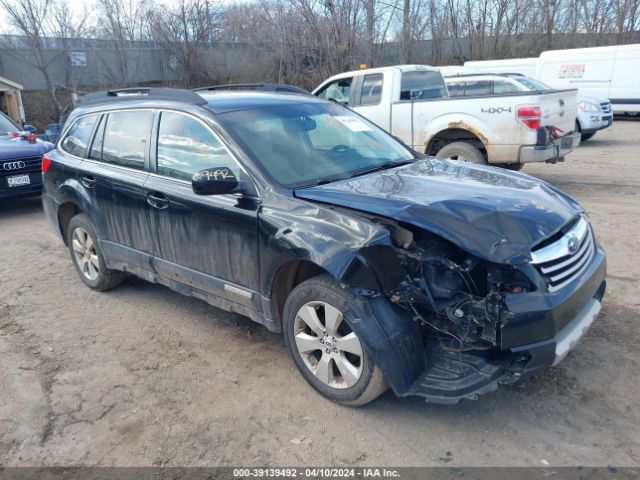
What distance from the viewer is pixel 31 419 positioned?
11.1ft

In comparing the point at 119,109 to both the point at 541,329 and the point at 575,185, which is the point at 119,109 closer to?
the point at 541,329

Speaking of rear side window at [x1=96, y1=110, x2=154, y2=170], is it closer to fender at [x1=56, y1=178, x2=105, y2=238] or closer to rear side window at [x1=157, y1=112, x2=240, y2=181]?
rear side window at [x1=157, y1=112, x2=240, y2=181]

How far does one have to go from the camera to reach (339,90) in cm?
1023

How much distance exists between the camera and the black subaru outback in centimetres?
→ 291

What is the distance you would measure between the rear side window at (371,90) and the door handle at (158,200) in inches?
238

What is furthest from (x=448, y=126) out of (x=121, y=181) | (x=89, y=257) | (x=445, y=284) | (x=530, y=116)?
(x=445, y=284)

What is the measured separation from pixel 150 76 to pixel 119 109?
26.8 metres

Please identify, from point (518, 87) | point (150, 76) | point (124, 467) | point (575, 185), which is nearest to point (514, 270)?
point (124, 467)

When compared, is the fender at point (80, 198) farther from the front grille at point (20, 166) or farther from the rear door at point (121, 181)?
the front grille at point (20, 166)

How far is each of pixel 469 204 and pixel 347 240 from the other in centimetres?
75

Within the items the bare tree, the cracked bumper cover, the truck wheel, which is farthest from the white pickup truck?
the bare tree

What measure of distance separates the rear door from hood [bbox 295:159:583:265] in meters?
1.65

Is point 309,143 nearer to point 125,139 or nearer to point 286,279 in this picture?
point 286,279

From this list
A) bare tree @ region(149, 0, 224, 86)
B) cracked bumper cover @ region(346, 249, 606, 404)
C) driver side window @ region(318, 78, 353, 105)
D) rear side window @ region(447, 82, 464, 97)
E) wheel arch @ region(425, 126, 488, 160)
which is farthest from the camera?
bare tree @ region(149, 0, 224, 86)
